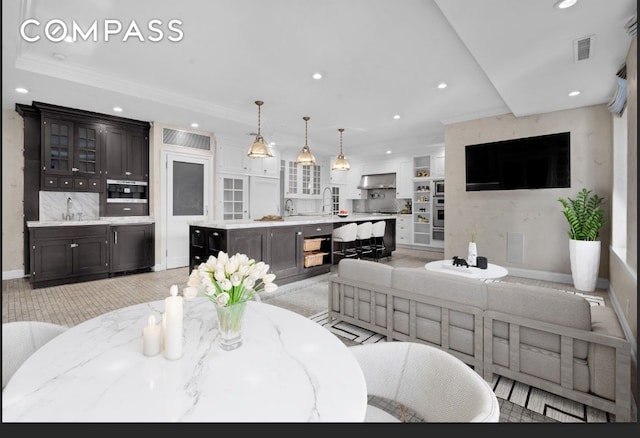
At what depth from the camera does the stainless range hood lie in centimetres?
900

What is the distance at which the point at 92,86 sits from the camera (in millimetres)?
3822

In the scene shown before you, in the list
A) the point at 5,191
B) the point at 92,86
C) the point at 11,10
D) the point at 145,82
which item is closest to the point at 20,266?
the point at 5,191

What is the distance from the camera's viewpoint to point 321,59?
3.46 m

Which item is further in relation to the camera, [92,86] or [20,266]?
[20,266]

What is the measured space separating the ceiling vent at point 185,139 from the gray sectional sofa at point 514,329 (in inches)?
184

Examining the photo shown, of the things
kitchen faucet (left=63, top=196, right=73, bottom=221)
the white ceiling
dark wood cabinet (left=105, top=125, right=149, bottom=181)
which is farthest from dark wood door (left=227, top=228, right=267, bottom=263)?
kitchen faucet (left=63, top=196, right=73, bottom=221)

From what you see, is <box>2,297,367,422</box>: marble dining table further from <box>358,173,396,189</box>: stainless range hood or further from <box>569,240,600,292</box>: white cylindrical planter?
<box>358,173,396,189</box>: stainless range hood

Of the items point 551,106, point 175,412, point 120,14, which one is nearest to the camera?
point 175,412

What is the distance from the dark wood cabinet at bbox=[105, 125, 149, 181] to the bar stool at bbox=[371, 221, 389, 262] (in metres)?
4.23

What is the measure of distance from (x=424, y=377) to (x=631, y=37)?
134 inches

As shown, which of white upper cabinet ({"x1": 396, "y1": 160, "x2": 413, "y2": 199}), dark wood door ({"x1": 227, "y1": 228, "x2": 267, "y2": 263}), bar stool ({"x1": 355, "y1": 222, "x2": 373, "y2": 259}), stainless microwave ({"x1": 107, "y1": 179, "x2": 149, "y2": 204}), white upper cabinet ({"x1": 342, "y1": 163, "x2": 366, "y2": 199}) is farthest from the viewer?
white upper cabinet ({"x1": 342, "y1": 163, "x2": 366, "y2": 199})

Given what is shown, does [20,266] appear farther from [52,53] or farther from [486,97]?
[486,97]

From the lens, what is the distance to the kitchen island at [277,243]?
3854mm

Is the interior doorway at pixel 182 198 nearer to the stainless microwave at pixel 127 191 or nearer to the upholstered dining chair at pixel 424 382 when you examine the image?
the stainless microwave at pixel 127 191
